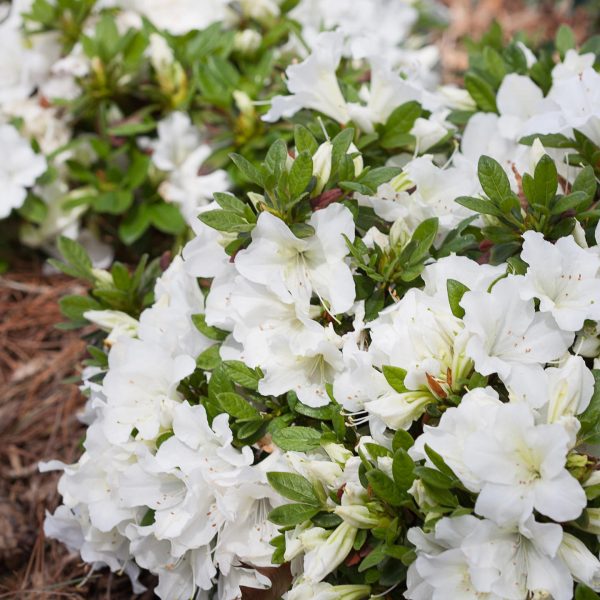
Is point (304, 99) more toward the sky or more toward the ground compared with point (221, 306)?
more toward the sky

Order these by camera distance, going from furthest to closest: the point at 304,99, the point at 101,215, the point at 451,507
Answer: the point at 101,215, the point at 304,99, the point at 451,507

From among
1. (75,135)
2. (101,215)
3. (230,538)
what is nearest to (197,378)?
(230,538)

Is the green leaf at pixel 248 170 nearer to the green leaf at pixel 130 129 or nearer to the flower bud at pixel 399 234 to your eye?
the flower bud at pixel 399 234

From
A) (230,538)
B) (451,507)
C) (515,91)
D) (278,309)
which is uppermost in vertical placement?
(515,91)

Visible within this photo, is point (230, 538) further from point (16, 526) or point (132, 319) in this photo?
point (16, 526)

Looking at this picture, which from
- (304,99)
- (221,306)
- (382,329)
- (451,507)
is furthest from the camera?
(304,99)

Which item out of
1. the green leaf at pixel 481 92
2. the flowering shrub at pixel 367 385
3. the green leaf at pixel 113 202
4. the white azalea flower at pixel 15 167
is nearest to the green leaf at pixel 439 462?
the flowering shrub at pixel 367 385
